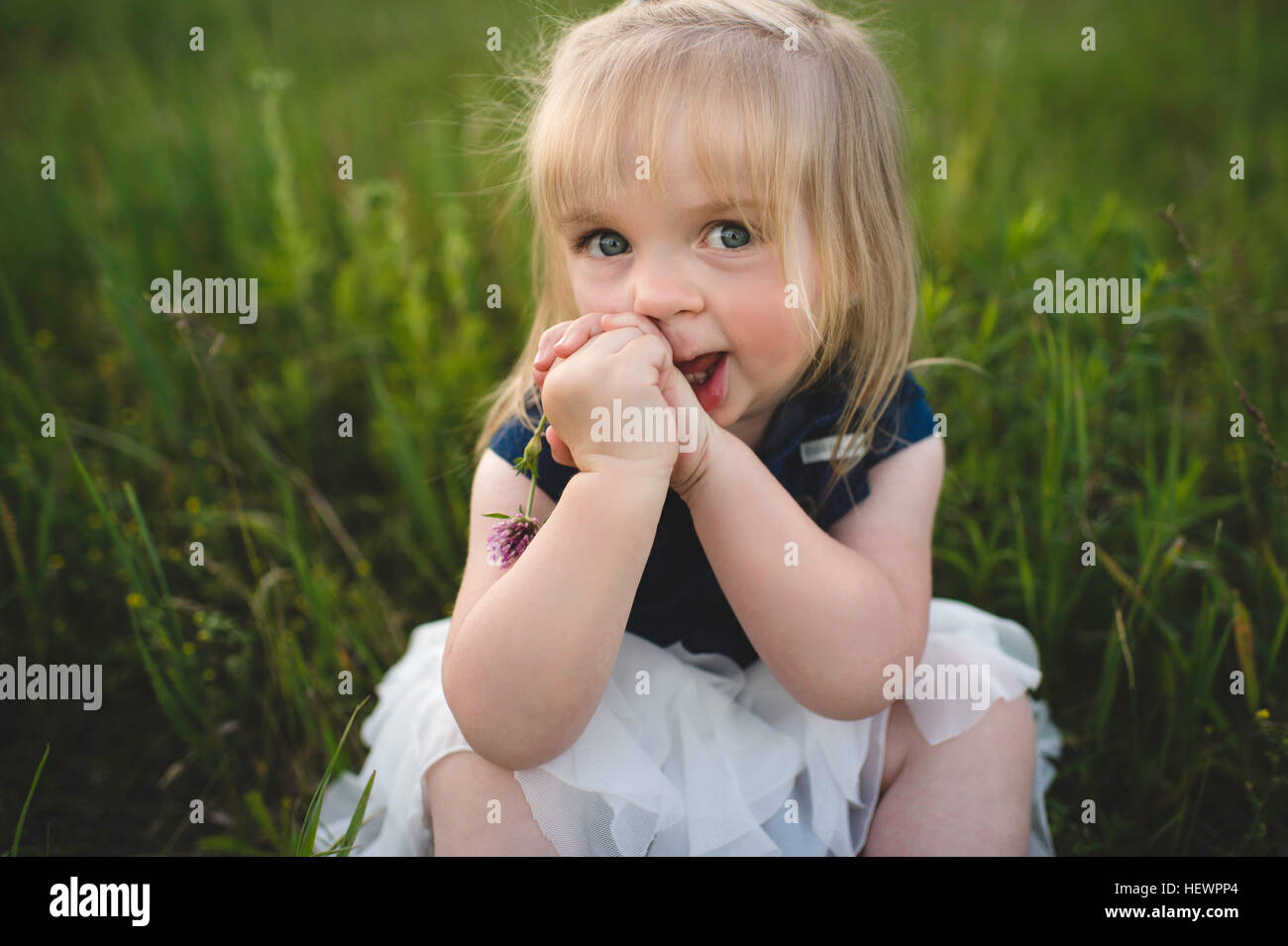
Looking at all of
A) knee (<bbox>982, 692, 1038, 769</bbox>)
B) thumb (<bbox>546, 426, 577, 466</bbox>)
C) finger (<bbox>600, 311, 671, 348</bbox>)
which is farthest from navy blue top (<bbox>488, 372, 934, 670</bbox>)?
knee (<bbox>982, 692, 1038, 769</bbox>)

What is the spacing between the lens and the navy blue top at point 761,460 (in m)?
1.33

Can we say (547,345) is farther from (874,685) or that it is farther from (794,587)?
(874,685)

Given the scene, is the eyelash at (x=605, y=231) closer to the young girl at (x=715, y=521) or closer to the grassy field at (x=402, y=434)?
the young girl at (x=715, y=521)

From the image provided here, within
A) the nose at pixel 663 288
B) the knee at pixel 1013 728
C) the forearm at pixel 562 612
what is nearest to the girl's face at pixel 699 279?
the nose at pixel 663 288

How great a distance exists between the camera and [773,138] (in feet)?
3.68

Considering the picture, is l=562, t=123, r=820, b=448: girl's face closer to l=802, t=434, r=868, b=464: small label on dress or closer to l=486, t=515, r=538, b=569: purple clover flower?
l=802, t=434, r=868, b=464: small label on dress

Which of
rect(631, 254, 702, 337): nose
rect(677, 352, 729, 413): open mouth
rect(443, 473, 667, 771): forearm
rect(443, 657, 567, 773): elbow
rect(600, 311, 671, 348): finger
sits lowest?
rect(443, 657, 567, 773): elbow

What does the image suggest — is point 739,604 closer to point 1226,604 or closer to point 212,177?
point 1226,604

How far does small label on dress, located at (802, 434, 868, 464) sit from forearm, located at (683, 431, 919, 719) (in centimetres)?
19

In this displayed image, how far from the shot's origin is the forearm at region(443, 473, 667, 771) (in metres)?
1.04

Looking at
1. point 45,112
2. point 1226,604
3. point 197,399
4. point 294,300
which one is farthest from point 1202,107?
point 45,112

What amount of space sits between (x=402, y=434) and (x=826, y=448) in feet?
3.05

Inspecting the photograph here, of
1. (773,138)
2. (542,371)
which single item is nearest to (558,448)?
(542,371)

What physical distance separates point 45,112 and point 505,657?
144 inches
